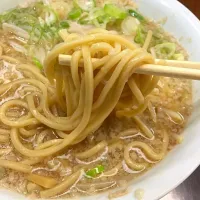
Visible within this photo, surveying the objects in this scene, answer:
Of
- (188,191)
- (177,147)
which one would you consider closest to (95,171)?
(177,147)

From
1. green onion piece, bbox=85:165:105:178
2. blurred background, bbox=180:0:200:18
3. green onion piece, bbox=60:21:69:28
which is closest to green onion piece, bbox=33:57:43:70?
green onion piece, bbox=60:21:69:28

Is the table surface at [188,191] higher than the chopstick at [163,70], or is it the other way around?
the chopstick at [163,70]

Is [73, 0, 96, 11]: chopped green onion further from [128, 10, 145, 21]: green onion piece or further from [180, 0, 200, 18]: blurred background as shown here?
[180, 0, 200, 18]: blurred background

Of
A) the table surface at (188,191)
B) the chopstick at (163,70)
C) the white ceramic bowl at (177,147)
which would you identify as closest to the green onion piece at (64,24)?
the white ceramic bowl at (177,147)

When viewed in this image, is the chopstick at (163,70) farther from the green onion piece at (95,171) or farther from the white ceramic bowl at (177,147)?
the green onion piece at (95,171)

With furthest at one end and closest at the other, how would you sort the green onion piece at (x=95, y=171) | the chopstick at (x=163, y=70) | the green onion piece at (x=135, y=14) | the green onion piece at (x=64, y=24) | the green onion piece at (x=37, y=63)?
the green onion piece at (x=135, y=14)
the green onion piece at (x=64, y=24)
the green onion piece at (x=37, y=63)
the green onion piece at (x=95, y=171)
the chopstick at (x=163, y=70)

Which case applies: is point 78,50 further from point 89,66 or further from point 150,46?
point 150,46

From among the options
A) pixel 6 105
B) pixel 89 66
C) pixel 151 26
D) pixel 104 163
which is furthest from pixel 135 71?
pixel 151 26
